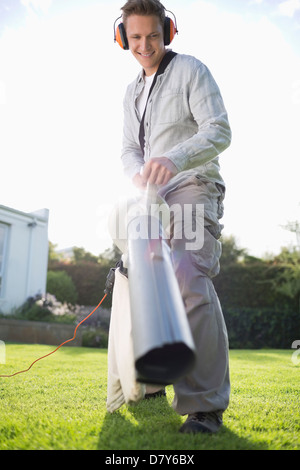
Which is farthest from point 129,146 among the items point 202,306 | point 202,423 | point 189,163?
point 202,423

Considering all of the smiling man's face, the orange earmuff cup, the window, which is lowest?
the smiling man's face

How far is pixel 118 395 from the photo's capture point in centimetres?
225

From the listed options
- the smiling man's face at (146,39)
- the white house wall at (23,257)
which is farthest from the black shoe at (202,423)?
the white house wall at (23,257)

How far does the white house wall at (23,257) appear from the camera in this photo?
40.8 ft

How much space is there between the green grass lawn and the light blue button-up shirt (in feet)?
4.12

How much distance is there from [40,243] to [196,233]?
40.2 ft

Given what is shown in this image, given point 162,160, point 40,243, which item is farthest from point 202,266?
point 40,243

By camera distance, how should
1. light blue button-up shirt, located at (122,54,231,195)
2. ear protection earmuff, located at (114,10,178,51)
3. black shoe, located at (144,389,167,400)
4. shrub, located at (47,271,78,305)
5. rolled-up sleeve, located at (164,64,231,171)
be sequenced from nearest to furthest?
rolled-up sleeve, located at (164,64,231,171) → light blue button-up shirt, located at (122,54,231,195) → ear protection earmuff, located at (114,10,178,51) → black shoe, located at (144,389,167,400) → shrub, located at (47,271,78,305)

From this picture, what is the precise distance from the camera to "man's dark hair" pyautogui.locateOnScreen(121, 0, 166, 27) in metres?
2.39

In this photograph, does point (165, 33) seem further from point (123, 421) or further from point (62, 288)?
point (62, 288)

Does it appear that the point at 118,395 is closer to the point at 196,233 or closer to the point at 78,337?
the point at 196,233

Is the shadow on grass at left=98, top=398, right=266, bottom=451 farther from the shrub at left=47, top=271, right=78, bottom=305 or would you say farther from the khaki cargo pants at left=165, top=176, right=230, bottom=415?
the shrub at left=47, top=271, right=78, bottom=305

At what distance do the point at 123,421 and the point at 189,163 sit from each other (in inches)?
52.7

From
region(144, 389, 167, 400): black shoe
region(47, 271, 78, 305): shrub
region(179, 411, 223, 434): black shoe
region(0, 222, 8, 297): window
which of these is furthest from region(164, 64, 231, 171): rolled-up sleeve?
region(47, 271, 78, 305): shrub
